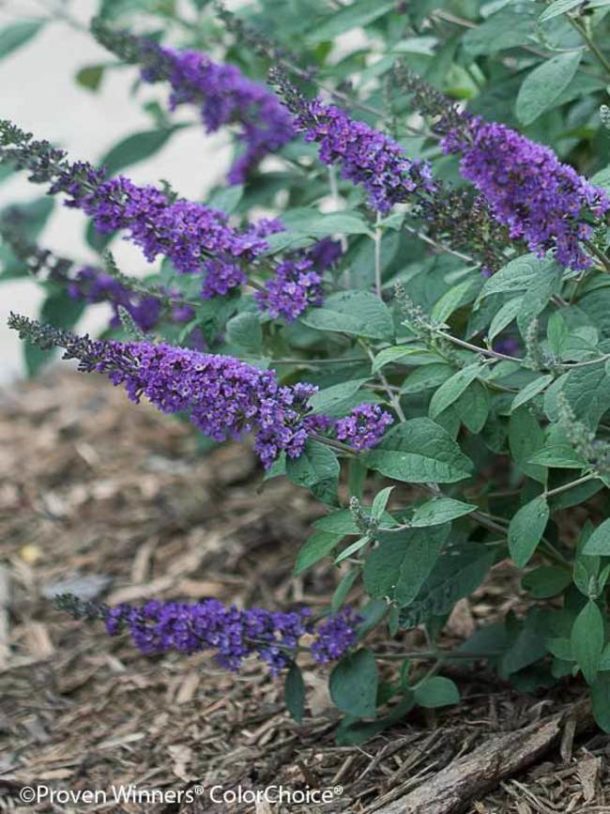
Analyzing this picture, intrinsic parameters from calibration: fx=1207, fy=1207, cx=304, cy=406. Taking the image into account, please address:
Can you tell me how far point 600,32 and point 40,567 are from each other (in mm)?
2465

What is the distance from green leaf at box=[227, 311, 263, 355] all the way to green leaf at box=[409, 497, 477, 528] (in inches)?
23.7

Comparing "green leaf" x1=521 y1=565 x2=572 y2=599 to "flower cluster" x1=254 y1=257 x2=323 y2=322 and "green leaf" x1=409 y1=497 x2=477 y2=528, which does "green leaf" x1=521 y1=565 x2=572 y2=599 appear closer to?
"green leaf" x1=409 y1=497 x2=477 y2=528

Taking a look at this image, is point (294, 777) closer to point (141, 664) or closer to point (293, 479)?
point (293, 479)

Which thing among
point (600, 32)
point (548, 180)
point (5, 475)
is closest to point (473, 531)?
point (548, 180)

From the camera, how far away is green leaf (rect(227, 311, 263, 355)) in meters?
2.67

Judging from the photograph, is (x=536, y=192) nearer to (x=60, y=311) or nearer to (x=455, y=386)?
(x=455, y=386)

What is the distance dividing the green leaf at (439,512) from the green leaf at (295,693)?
0.54 metres

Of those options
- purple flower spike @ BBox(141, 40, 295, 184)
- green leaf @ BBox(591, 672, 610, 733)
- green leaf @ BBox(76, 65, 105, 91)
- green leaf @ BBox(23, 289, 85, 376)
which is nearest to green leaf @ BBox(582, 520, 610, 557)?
green leaf @ BBox(591, 672, 610, 733)

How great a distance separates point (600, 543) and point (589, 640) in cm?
22

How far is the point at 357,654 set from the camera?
265 centimetres

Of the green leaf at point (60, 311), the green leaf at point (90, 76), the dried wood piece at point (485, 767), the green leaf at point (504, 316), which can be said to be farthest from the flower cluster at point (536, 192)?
the green leaf at point (90, 76)

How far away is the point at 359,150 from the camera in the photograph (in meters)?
2.33

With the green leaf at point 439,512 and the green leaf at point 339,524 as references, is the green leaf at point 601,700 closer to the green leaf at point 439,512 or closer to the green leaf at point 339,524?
the green leaf at point 439,512

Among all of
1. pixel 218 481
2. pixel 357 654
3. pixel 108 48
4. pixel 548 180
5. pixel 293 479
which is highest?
pixel 108 48
